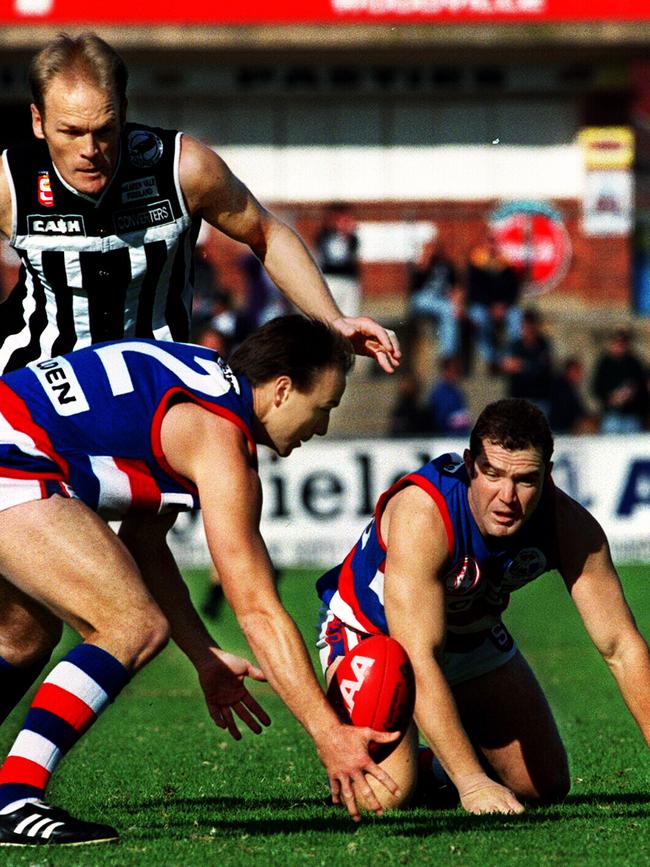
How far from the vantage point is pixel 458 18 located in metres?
24.6

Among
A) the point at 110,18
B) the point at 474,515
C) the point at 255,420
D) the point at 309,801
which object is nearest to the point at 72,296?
the point at 255,420

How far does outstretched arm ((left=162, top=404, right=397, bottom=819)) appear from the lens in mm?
4445

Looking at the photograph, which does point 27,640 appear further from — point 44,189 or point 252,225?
point 252,225

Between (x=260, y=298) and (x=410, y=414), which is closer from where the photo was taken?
(x=410, y=414)

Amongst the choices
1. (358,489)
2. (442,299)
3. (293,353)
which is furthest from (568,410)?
(293,353)

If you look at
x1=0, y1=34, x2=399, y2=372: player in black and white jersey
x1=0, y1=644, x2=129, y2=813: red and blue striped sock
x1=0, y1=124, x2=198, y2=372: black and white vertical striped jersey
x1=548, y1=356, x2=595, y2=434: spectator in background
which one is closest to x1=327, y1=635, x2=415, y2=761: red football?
x1=0, y1=644, x2=129, y2=813: red and blue striped sock

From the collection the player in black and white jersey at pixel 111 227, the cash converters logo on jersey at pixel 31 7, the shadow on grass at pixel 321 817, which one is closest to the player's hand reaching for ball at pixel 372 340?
the player in black and white jersey at pixel 111 227

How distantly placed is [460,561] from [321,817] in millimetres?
1022

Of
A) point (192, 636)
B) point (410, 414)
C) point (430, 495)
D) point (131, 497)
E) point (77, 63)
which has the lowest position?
point (410, 414)

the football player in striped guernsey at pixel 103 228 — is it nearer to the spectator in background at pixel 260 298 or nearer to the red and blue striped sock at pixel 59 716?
the red and blue striped sock at pixel 59 716

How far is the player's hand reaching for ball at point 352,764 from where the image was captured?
4.39 m

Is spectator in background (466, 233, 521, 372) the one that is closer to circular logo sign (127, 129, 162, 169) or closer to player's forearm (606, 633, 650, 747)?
player's forearm (606, 633, 650, 747)

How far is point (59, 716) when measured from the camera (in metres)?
4.76

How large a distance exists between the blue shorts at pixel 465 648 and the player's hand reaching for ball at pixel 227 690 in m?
0.76
